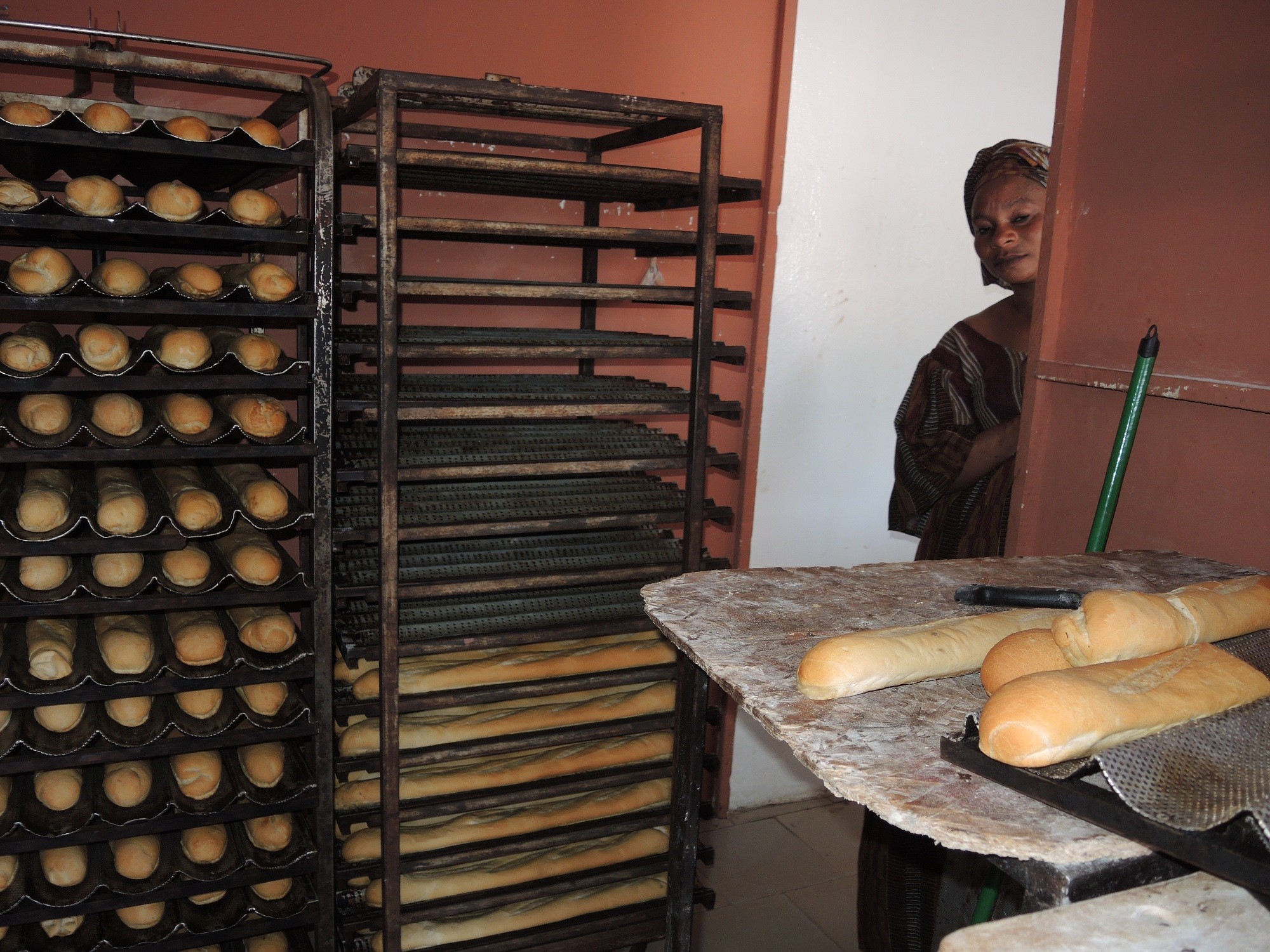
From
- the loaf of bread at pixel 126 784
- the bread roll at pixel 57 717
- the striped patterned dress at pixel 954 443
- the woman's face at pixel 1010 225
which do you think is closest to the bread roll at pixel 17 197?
the bread roll at pixel 57 717

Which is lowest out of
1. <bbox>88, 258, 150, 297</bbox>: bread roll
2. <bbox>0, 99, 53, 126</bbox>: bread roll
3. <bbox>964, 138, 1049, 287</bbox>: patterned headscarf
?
<bbox>88, 258, 150, 297</bbox>: bread roll

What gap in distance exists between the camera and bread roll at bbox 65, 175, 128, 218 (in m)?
1.79

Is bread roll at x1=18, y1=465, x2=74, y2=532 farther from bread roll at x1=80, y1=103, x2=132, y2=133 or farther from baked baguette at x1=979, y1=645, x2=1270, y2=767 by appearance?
baked baguette at x1=979, y1=645, x2=1270, y2=767

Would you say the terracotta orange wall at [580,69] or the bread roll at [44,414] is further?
the terracotta orange wall at [580,69]

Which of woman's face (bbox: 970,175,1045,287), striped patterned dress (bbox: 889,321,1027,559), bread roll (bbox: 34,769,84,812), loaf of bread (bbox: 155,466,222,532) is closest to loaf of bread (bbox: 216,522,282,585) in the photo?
loaf of bread (bbox: 155,466,222,532)

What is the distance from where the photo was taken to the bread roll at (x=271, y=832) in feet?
7.22

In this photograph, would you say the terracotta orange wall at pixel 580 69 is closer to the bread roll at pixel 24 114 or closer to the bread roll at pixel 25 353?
the bread roll at pixel 24 114

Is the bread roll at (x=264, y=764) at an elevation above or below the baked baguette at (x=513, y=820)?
above

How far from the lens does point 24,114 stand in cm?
173

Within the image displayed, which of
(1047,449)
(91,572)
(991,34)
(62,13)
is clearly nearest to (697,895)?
(1047,449)

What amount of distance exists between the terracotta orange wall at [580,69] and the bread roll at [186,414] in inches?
35.5

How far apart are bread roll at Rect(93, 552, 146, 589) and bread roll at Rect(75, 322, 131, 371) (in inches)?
15.6

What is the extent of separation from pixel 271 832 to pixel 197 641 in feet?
1.72

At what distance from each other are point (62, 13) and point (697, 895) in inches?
115
